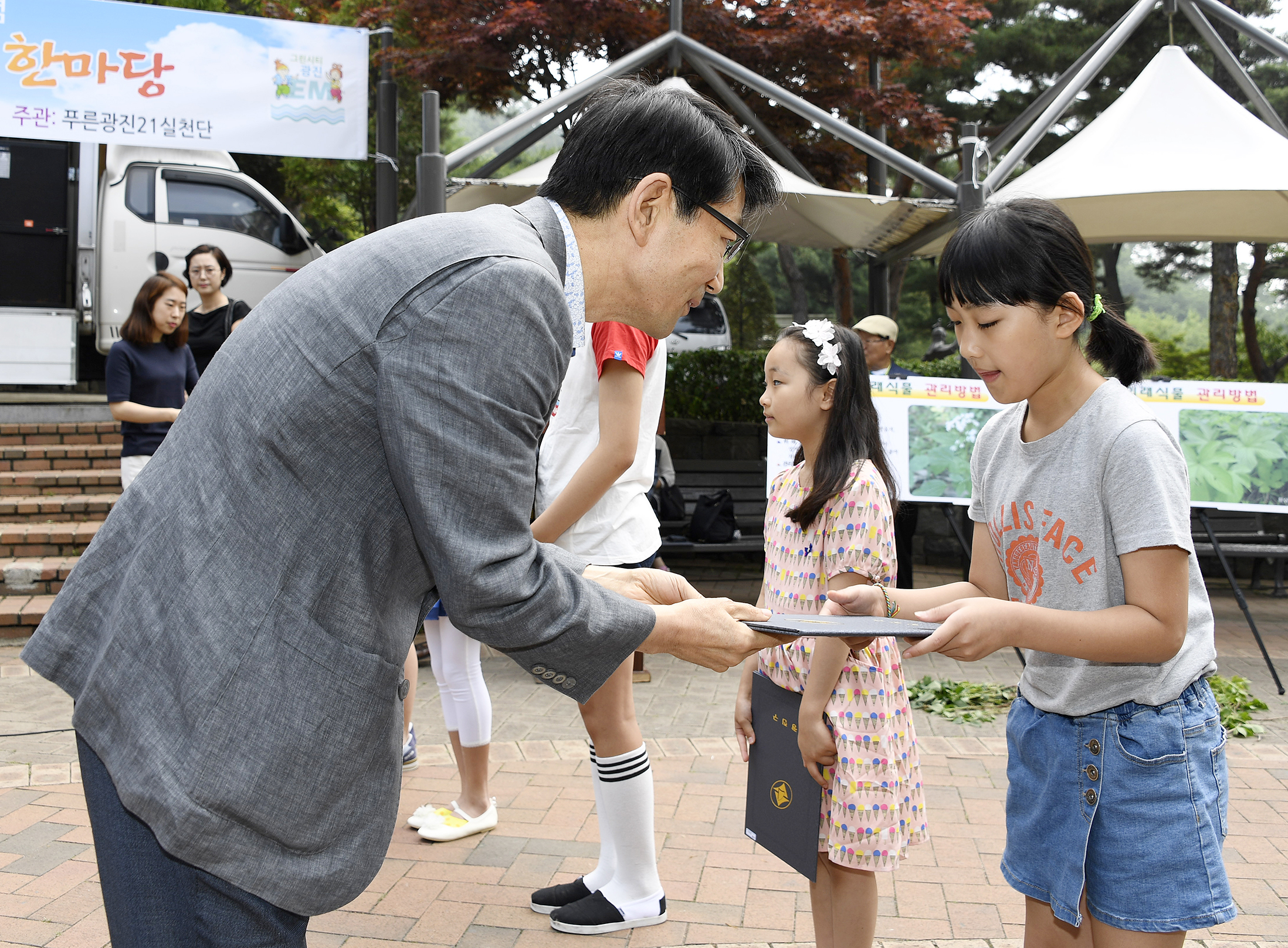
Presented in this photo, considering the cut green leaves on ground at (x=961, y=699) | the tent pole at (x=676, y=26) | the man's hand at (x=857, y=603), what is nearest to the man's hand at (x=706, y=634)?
the man's hand at (x=857, y=603)

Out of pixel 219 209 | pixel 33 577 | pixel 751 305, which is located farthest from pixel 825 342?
pixel 751 305

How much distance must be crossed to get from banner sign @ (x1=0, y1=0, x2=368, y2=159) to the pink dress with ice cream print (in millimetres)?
4937

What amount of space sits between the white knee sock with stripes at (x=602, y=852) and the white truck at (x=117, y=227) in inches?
308

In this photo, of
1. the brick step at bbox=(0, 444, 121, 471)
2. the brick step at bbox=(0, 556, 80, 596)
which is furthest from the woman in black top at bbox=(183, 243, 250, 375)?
the brick step at bbox=(0, 444, 121, 471)

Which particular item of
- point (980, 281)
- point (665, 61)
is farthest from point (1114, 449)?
point (665, 61)

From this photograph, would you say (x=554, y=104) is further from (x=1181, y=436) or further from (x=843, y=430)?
(x=843, y=430)

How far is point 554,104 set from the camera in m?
6.05

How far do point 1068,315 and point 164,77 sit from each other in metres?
5.92

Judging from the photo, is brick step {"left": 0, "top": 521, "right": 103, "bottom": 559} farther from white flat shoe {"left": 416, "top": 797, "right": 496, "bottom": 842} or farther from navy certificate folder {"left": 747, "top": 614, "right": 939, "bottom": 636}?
navy certificate folder {"left": 747, "top": 614, "right": 939, "bottom": 636}

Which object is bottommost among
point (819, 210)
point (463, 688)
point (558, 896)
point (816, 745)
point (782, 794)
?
point (558, 896)

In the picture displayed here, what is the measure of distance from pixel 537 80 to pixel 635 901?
927 centimetres

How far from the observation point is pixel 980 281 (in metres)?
1.78

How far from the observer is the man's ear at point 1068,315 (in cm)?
174

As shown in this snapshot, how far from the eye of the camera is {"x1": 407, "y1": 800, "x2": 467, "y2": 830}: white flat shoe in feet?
11.1
